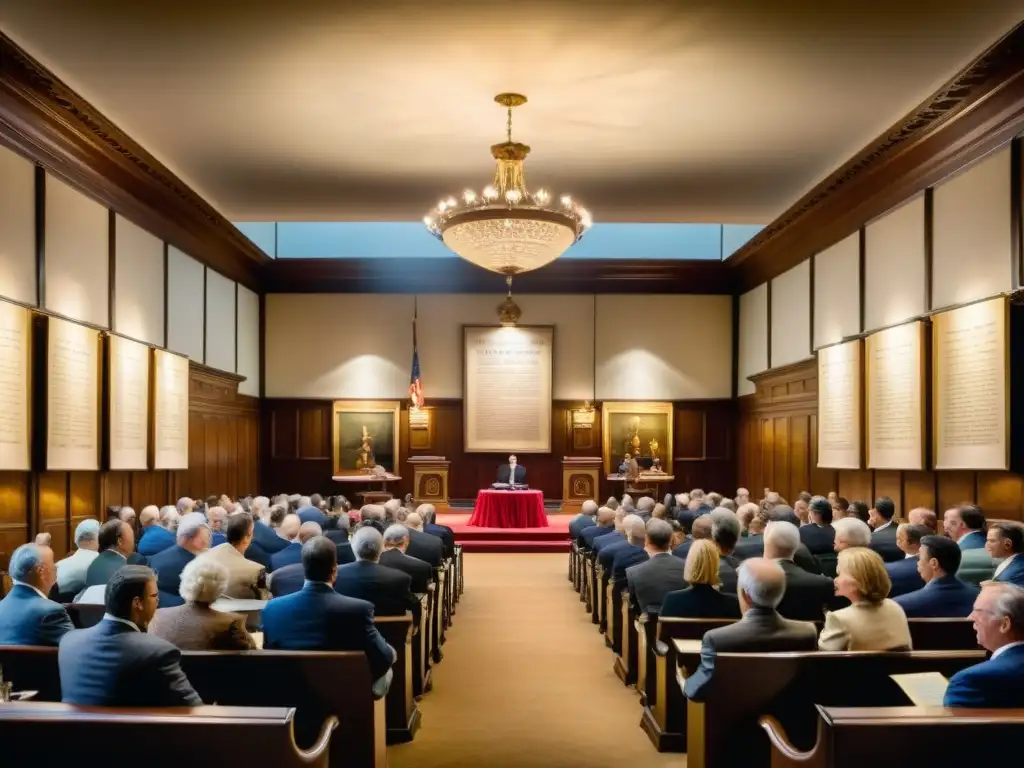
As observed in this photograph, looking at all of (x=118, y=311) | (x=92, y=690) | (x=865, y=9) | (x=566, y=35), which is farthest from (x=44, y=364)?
(x=865, y=9)

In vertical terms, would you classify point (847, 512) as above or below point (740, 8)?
below

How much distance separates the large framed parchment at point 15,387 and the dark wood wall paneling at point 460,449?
28.9ft

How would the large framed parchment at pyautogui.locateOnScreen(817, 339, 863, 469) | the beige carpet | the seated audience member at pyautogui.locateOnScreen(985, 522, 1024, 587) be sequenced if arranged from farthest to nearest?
the large framed parchment at pyautogui.locateOnScreen(817, 339, 863, 469) < the seated audience member at pyautogui.locateOnScreen(985, 522, 1024, 587) < the beige carpet

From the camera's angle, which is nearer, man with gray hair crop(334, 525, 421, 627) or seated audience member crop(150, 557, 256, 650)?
seated audience member crop(150, 557, 256, 650)

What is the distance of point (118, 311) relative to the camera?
10.3 meters

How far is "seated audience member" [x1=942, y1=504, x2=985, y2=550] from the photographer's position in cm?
620

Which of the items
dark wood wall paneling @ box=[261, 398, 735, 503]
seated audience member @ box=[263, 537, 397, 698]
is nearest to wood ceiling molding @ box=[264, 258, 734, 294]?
dark wood wall paneling @ box=[261, 398, 735, 503]

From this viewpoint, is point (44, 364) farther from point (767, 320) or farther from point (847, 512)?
point (767, 320)

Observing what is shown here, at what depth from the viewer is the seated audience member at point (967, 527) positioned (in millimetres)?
6203

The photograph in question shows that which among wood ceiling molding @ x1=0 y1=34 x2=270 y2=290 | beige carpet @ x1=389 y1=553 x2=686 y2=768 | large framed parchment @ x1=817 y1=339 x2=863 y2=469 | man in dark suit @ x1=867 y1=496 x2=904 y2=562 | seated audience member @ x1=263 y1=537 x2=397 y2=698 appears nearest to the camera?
seated audience member @ x1=263 y1=537 x2=397 y2=698

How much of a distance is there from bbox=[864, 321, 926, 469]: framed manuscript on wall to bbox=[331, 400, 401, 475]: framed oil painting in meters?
9.00

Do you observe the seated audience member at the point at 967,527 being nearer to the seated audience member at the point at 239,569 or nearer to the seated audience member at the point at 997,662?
the seated audience member at the point at 997,662

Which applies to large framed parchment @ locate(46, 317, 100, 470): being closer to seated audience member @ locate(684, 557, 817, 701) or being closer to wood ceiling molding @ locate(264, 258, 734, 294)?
seated audience member @ locate(684, 557, 817, 701)

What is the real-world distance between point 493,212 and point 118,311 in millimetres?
4536
